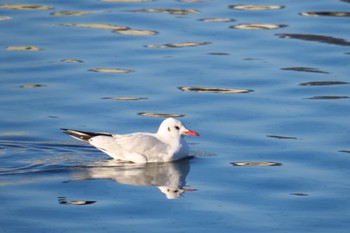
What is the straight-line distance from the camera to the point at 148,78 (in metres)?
16.2

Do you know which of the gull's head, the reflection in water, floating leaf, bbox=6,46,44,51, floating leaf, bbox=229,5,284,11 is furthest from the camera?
floating leaf, bbox=229,5,284,11

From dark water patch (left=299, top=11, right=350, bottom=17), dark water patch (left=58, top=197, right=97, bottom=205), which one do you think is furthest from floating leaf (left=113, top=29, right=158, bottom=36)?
dark water patch (left=58, top=197, right=97, bottom=205)

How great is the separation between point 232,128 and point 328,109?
4.73 feet

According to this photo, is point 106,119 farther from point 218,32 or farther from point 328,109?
point 218,32

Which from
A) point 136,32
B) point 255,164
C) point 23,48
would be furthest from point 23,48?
point 255,164

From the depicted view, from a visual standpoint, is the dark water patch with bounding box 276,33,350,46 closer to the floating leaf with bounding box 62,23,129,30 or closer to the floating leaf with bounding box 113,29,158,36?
the floating leaf with bounding box 113,29,158,36

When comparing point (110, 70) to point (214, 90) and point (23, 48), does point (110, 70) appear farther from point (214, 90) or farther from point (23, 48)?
point (23, 48)

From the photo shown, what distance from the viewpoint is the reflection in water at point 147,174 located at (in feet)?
39.9

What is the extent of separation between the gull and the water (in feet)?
0.50

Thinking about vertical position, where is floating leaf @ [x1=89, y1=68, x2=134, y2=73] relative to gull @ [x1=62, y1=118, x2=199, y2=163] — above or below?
above

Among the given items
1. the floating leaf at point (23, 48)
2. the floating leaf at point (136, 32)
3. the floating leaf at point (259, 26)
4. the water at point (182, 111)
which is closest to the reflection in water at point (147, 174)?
the water at point (182, 111)

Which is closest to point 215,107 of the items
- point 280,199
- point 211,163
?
point 211,163

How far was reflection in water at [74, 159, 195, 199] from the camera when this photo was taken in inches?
478

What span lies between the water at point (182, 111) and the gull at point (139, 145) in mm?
152
